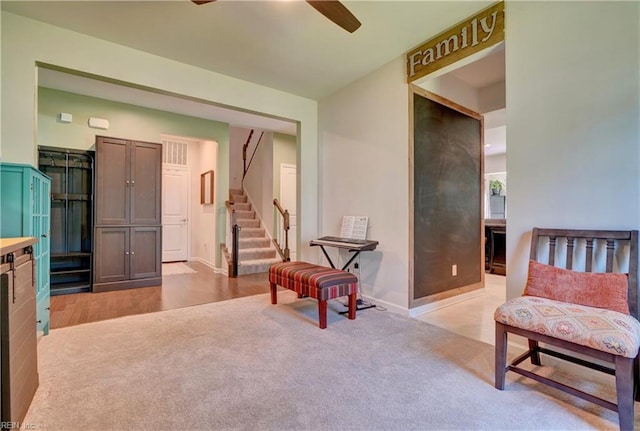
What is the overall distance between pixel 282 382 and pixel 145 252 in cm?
364

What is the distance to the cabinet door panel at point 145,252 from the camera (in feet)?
14.9

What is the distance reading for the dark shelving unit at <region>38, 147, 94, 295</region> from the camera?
13.9 ft

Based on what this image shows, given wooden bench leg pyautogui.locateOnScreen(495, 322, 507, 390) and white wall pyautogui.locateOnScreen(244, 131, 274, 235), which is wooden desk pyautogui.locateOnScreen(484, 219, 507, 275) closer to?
wooden bench leg pyautogui.locateOnScreen(495, 322, 507, 390)

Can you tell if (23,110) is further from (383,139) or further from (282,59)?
(383,139)

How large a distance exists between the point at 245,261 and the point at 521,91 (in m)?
4.82

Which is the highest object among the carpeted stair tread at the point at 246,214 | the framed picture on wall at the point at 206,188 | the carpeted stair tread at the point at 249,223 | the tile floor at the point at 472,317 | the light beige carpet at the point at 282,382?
the framed picture on wall at the point at 206,188

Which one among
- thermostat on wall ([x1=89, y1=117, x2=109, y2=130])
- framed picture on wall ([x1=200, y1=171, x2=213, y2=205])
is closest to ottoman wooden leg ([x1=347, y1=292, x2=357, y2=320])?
framed picture on wall ([x1=200, y1=171, x2=213, y2=205])

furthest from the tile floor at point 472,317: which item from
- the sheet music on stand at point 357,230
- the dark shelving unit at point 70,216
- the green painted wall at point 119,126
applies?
the dark shelving unit at point 70,216

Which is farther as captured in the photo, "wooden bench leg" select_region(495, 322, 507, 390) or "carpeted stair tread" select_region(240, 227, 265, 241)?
"carpeted stair tread" select_region(240, 227, 265, 241)

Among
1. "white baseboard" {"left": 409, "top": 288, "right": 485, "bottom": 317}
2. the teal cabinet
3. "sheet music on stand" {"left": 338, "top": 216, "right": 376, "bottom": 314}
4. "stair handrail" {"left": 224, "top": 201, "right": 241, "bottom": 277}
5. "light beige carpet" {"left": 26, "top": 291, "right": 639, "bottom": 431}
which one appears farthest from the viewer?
"stair handrail" {"left": 224, "top": 201, "right": 241, "bottom": 277}

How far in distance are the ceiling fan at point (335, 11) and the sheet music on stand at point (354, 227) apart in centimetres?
212

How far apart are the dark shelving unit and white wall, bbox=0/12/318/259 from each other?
1829mm

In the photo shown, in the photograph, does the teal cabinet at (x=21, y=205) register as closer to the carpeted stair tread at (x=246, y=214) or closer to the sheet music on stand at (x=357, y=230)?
the sheet music on stand at (x=357, y=230)

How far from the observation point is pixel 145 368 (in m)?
2.12
